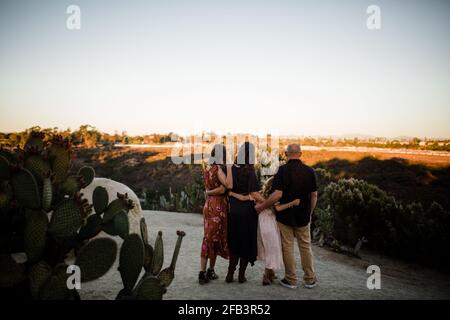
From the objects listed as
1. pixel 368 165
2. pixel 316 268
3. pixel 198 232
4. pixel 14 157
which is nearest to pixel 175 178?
pixel 368 165

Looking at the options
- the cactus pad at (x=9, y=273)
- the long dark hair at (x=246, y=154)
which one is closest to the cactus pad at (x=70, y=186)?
the cactus pad at (x=9, y=273)

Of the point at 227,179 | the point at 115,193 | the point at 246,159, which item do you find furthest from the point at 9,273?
the point at 115,193

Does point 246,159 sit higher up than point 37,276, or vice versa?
point 246,159

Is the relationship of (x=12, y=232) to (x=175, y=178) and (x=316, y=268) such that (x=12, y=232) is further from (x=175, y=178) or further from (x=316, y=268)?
(x=175, y=178)

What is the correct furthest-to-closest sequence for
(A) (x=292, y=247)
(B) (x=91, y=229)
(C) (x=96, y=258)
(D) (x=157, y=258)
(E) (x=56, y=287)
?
(A) (x=292, y=247)
(B) (x=91, y=229)
(D) (x=157, y=258)
(C) (x=96, y=258)
(E) (x=56, y=287)

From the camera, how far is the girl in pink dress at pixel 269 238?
4777 mm

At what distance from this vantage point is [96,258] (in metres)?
3.00

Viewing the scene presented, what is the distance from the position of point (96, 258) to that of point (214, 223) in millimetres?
2101

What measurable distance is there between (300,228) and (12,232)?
11.3 ft

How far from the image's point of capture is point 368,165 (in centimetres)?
2369

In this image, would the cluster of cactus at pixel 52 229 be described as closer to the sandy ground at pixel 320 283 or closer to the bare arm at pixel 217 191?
the sandy ground at pixel 320 283

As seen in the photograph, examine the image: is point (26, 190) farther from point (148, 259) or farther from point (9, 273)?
point (148, 259)

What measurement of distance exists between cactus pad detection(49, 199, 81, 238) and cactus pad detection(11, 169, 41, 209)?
187mm
